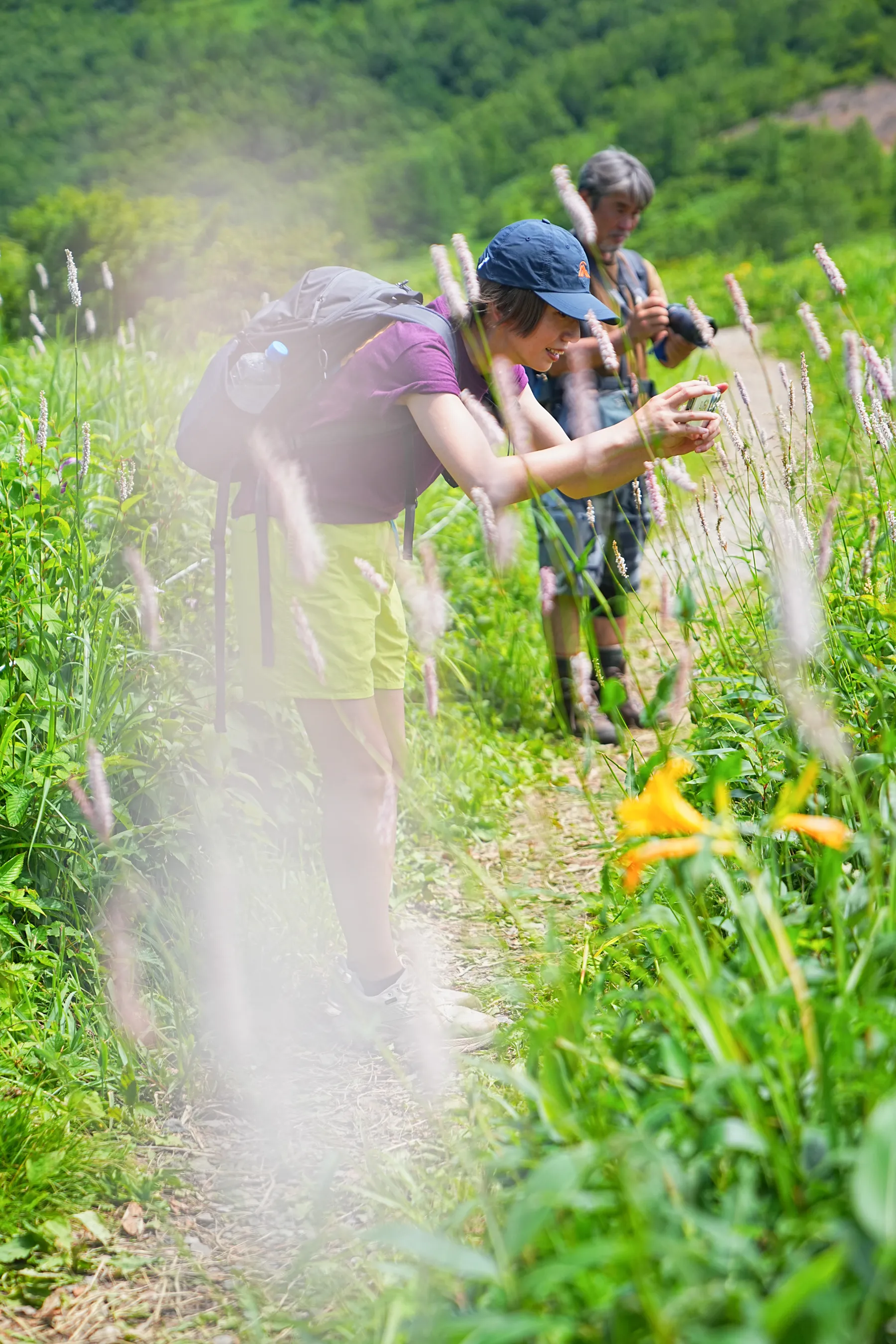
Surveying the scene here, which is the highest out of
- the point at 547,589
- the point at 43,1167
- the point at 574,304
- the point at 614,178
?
the point at 614,178

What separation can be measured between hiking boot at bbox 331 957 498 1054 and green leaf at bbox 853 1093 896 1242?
4.40ft

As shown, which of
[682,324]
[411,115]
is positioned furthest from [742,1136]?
[411,115]

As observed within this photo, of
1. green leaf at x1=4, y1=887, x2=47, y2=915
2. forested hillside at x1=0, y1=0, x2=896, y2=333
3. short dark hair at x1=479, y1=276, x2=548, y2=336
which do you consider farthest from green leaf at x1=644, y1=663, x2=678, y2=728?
forested hillside at x1=0, y1=0, x2=896, y2=333

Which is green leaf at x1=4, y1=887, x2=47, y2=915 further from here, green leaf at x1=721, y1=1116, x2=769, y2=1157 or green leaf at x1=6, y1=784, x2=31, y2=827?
green leaf at x1=721, y1=1116, x2=769, y2=1157

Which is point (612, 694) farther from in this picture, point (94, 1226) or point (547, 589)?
point (94, 1226)

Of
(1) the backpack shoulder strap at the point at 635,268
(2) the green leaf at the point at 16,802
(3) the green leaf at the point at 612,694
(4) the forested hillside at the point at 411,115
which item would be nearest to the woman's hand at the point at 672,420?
(3) the green leaf at the point at 612,694

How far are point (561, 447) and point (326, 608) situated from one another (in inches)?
21.3

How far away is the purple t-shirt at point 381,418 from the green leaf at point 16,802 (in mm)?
824

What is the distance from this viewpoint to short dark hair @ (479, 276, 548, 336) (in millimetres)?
1967

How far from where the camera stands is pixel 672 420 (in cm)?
181

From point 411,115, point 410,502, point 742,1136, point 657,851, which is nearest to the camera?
point 742,1136

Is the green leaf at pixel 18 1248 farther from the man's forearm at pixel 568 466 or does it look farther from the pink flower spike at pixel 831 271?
the pink flower spike at pixel 831 271

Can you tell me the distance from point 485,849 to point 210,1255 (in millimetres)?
1568

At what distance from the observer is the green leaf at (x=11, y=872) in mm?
2146
